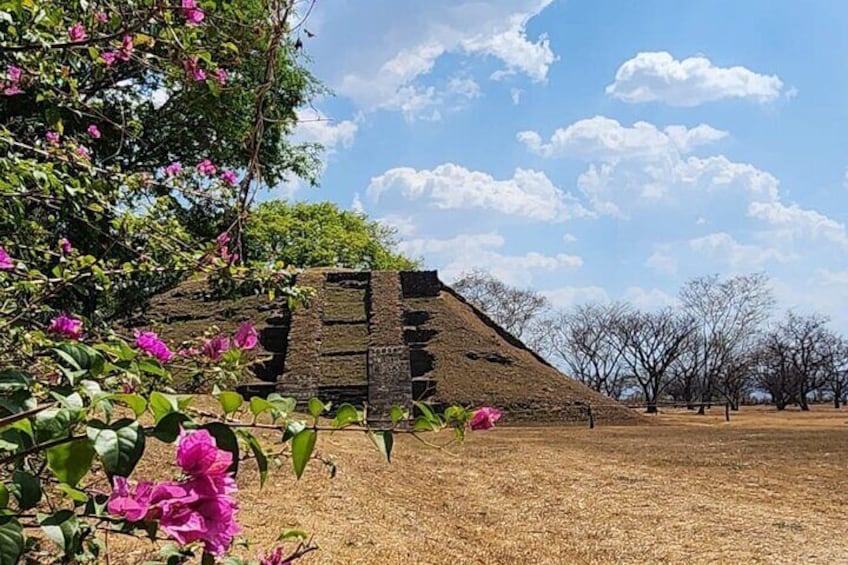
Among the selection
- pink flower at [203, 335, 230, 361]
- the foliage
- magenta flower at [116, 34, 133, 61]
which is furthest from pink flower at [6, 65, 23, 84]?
pink flower at [203, 335, 230, 361]

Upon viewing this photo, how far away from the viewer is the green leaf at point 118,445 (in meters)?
0.63

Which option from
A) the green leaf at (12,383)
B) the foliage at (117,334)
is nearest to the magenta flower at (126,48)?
the foliage at (117,334)

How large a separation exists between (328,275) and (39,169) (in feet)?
67.4

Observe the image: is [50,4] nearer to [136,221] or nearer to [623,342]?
[136,221]

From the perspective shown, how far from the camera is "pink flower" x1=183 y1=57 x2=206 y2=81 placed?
1.78m

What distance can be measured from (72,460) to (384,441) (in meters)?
0.37

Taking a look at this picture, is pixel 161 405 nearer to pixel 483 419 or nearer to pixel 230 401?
pixel 230 401

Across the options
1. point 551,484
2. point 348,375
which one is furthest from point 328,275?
point 551,484

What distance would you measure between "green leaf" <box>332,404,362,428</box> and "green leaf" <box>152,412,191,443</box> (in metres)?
0.22

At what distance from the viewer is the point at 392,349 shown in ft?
56.5

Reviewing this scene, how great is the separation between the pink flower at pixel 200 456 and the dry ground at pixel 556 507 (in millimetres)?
2577

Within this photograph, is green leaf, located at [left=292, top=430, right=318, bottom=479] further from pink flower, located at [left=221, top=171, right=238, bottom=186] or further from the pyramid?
the pyramid

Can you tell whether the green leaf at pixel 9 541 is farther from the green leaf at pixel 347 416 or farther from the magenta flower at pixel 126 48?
the magenta flower at pixel 126 48

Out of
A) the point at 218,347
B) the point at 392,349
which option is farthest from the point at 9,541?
the point at 392,349
